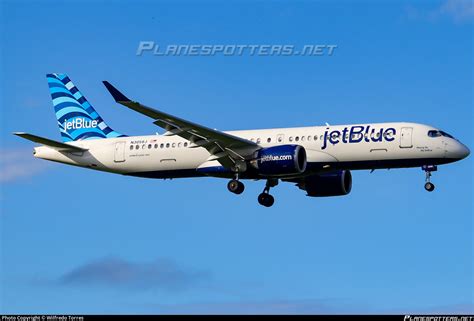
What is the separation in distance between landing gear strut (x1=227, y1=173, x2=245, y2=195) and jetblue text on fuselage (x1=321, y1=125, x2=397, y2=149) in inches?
201

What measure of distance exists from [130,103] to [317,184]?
1480cm

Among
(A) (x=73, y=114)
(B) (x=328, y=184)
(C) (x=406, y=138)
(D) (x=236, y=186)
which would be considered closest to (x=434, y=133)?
(C) (x=406, y=138)

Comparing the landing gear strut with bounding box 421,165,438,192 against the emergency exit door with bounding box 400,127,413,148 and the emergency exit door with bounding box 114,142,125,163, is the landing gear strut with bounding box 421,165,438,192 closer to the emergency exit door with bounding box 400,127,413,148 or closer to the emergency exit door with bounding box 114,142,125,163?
the emergency exit door with bounding box 400,127,413,148

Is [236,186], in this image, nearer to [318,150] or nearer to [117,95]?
[318,150]

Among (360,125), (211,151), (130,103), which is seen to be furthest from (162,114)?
(360,125)

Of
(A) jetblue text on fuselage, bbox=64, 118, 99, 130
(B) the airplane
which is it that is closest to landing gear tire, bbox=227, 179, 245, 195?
(B) the airplane

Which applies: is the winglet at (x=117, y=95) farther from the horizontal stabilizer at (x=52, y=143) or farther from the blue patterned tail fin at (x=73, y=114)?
the blue patterned tail fin at (x=73, y=114)

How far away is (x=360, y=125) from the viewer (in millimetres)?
52969

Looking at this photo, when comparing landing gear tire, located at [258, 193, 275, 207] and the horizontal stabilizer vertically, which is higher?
the horizontal stabilizer

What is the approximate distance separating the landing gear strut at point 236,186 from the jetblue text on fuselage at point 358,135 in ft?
16.7

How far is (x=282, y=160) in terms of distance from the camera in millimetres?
52125

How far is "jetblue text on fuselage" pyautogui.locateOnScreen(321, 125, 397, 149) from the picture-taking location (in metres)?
51.9

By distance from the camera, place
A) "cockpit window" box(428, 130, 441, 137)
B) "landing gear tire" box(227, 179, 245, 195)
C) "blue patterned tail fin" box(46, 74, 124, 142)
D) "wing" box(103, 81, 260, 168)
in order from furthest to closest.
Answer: "blue patterned tail fin" box(46, 74, 124, 142), "landing gear tire" box(227, 179, 245, 195), "cockpit window" box(428, 130, 441, 137), "wing" box(103, 81, 260, 168)

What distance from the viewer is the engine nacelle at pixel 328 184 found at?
5744 cm
